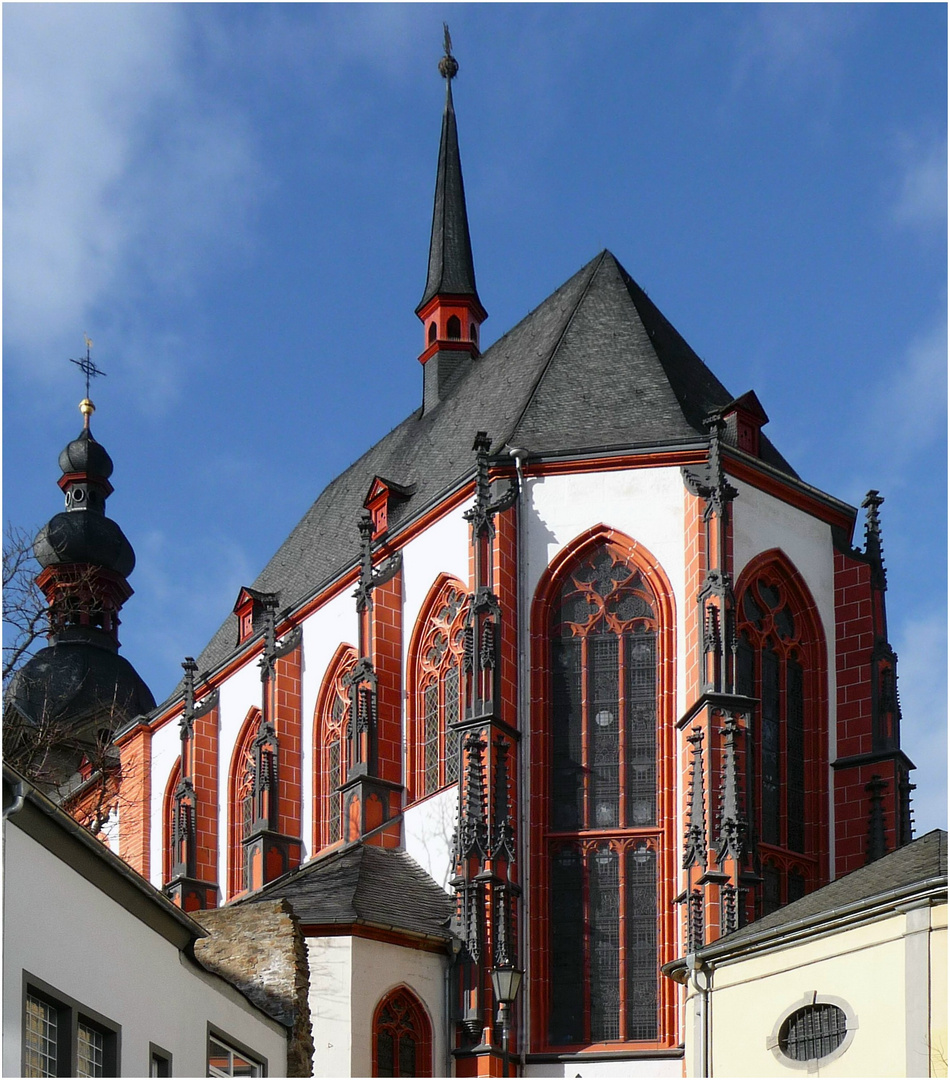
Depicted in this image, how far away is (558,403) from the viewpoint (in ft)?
132

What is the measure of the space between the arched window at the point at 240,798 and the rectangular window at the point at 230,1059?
20.9 meters

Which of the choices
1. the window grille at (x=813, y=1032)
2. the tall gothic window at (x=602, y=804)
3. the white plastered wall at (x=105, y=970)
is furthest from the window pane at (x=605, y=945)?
the white plastered wall at (x=105, y=970)

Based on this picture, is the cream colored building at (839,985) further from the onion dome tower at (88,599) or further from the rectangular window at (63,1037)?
the onion dome tower at (88,599)

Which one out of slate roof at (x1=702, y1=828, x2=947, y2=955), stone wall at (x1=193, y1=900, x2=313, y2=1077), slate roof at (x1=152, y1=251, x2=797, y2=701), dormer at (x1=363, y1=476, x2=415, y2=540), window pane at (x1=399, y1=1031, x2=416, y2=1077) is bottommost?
window pane at (x1=399, y1=1031, x2=416, y2=1077)

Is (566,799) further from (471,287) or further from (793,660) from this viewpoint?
(471,287)

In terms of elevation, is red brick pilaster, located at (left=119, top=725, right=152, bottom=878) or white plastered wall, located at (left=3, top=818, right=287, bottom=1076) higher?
red brick pilaster, located at (left=119, top=725, right=152, bottom=878)

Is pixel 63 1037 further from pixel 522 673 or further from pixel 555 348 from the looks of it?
pixel 555 348

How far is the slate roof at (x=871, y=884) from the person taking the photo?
25.2 metres

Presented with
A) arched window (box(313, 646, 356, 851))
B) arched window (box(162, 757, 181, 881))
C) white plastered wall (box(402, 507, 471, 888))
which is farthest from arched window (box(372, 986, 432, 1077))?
arched window (box(162, 757, 181, 881))

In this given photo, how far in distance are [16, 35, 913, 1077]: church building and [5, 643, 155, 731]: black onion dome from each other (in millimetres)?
21113

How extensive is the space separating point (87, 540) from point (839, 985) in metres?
44.8

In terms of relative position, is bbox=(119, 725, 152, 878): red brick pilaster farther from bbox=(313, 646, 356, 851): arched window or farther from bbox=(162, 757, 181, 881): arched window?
bbox=(313, 646, 356, 851): arched window

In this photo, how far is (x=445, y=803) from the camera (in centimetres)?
3719

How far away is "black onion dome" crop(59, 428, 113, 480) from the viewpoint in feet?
225
